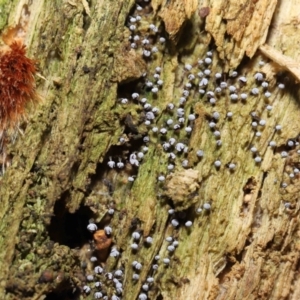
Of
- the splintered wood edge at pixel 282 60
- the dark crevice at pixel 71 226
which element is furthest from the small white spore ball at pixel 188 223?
the splintered wood edge at pixel 282 60

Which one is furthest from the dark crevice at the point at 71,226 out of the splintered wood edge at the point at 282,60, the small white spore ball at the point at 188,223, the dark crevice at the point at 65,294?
the splintered wood edge at the point at 282,60

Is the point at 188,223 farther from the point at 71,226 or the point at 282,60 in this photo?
the point at 282,60

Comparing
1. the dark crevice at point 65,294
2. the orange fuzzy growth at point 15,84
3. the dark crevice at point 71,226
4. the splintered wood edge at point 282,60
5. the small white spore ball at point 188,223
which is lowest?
the dark crevice at point 65,294

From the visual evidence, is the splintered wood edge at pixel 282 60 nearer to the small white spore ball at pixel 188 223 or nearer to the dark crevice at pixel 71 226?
the small white spore ball at pixel 188 223

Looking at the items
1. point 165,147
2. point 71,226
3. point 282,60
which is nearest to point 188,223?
point 165,147

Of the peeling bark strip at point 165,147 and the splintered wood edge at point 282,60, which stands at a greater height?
the splintered wood edge at point 282,60

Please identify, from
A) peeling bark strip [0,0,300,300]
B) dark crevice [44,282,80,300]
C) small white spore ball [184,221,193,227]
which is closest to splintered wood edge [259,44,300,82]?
peeling bark strip [0,0,300,300]

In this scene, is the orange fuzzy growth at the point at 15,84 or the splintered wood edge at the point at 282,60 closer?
the orange fuzzy growth at the point at 15,84

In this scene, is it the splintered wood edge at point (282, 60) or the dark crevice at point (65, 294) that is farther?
the splintered wood edge at point (282, 60)

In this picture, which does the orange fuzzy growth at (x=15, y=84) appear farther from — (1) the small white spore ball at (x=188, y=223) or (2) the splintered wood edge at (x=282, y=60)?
(2) the splintered wood edge at (x=282, y=60)
